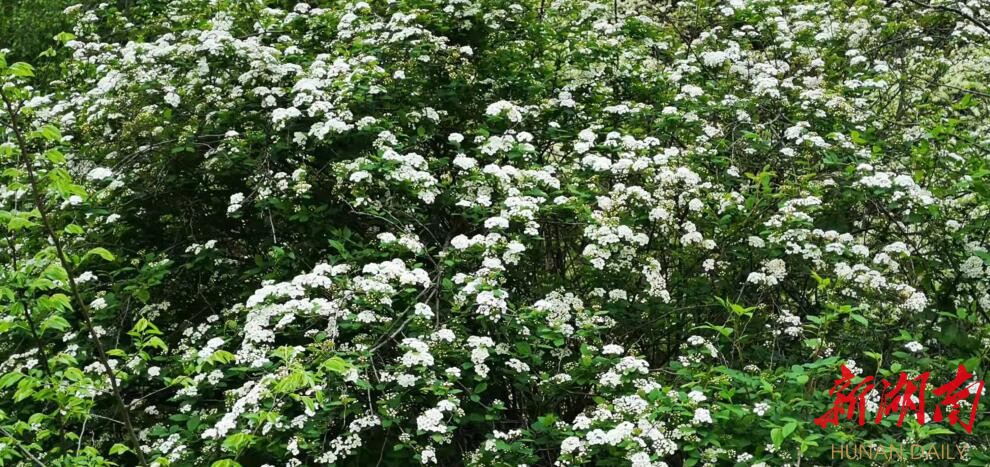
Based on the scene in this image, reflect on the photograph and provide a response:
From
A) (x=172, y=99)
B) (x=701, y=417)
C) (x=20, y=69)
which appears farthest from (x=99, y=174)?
(x=701, y=417)

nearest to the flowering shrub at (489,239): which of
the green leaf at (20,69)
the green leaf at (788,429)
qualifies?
the green leaf at (20,69)

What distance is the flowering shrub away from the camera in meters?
3.21

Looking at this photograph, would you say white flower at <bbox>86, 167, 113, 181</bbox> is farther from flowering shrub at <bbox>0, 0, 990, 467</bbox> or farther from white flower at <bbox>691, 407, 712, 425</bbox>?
white flower at <bbox>691, 407, 712, 425</bbox>

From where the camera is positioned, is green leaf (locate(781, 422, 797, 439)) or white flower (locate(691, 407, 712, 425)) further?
white flower (locate(691, 407, 712, 425))

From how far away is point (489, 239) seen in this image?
3738mm

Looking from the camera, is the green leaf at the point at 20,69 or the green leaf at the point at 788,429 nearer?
the green leaf at the point at 20,69

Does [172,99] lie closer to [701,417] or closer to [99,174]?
[99,174]

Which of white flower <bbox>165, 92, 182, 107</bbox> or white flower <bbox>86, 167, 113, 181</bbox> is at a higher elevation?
white flower <bbox>165, 92, 182, 107</bbox>

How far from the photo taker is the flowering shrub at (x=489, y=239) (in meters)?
3.21

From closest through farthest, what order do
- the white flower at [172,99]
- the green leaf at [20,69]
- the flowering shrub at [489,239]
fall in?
the green leaf at [20,69]
the flowering shrub at [489,239]
the white flower at [172,99]

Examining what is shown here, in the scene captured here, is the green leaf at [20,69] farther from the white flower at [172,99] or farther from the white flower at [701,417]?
the white flower at [701,417]

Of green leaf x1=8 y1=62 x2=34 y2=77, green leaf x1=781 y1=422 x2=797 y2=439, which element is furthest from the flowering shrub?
green leaf x1=781 y1=422 x2=797 y2=439

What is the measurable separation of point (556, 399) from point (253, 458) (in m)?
1.43

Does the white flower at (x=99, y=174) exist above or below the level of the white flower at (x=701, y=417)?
below
